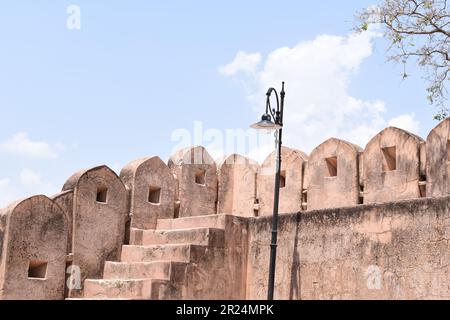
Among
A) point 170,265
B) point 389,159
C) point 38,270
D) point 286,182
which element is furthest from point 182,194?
point 389,159

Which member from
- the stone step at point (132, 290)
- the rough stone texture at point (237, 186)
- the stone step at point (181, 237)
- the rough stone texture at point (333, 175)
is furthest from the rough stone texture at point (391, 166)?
the stone step at point (132, 290)

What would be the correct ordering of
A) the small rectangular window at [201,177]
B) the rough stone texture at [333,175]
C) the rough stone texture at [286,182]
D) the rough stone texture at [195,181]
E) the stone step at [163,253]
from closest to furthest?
1. the stone step at [163,253]
2. the rough stone texture at [333,175]
3. the rough stone texture at [286,182]
4. the rough stone texture at [195,181]
5. the small rectangular window at [201,177]

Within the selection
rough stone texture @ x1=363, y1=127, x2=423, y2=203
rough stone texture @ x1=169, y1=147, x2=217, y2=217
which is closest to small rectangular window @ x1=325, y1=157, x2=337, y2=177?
rough stone texture @ x1=363, y1=127, x2=423, y2=203

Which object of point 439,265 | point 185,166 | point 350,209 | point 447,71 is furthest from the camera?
point 447,71

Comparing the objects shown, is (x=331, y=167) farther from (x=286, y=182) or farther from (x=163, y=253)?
(x=163, y=253)

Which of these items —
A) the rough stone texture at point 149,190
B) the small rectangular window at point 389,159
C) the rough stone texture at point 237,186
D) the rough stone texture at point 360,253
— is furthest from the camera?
the rough stone texture at point 237,186

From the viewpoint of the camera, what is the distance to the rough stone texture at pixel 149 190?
1288 centimetres

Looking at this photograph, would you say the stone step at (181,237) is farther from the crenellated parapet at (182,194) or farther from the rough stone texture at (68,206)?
the rough stone texture at (68,206)

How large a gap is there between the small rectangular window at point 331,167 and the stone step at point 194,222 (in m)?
2.01

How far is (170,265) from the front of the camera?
37.1ft

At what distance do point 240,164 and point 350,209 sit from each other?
3589mm

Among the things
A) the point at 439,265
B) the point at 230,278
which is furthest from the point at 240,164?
the point at 439,265
